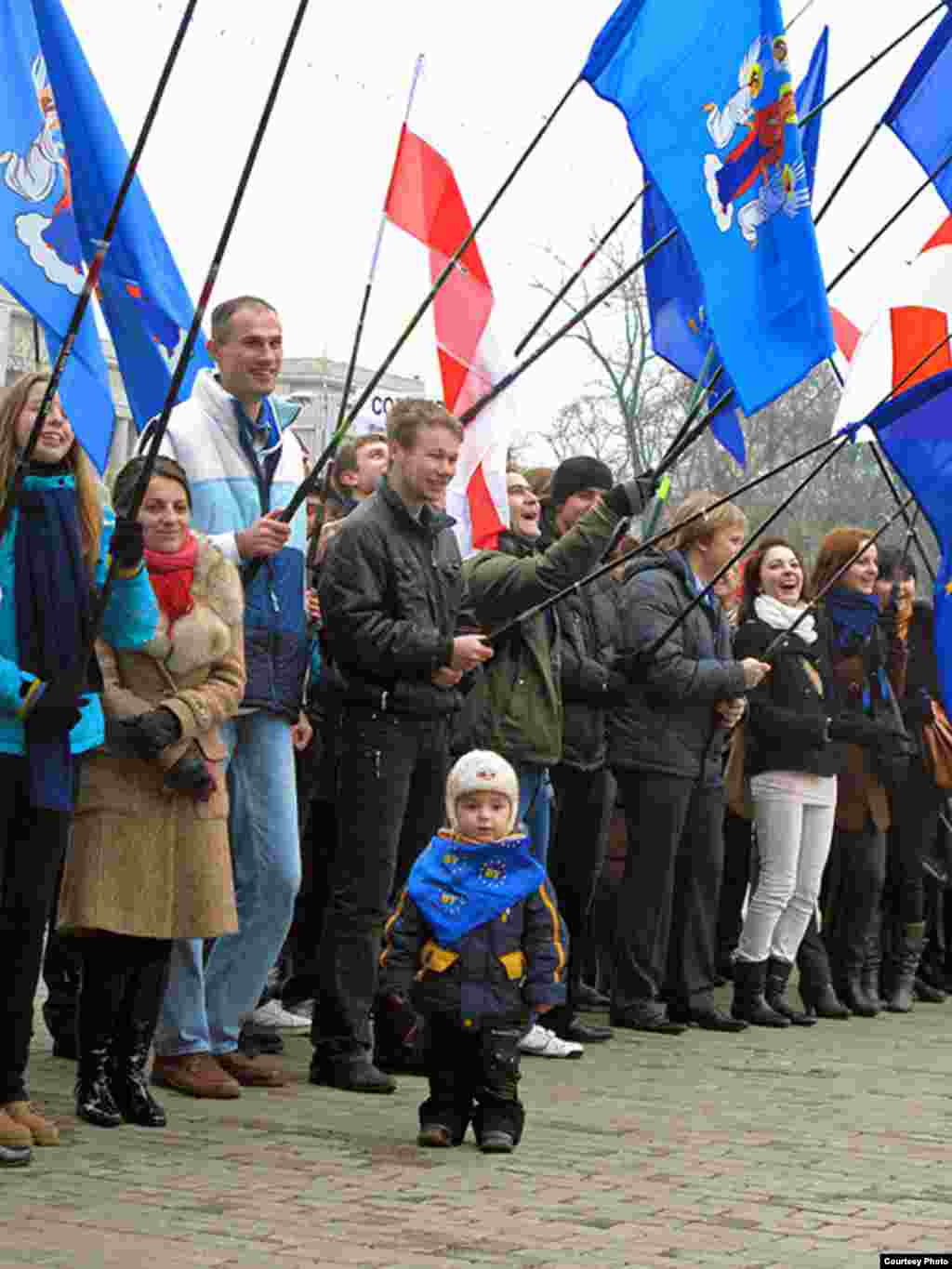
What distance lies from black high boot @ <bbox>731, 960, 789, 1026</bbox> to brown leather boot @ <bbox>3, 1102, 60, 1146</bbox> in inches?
174

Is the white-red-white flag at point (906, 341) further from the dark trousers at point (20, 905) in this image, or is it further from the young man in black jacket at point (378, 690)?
the dark trousers at point (20, 905)

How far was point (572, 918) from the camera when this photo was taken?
9.64m

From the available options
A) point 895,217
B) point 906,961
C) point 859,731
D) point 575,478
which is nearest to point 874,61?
point 895,217

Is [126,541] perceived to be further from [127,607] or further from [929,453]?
[929,453]

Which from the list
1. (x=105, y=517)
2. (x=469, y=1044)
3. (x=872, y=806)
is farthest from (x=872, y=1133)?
(x=872, y=806)

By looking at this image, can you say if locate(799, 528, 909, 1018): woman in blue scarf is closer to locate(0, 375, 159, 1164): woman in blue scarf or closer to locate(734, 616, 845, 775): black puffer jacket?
locate(734, 616, 845, 775): black puffer jacket

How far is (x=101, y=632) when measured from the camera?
23.4 feet

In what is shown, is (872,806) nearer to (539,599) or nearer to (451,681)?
(539,599)

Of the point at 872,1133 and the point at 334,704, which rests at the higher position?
the point at 334,704

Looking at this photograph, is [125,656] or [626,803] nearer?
[125,656]

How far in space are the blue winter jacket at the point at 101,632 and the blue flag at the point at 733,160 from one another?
187 cm

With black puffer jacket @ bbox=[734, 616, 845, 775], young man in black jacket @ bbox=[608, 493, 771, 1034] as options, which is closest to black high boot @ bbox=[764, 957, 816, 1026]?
young man in black jacket @ bbox=[608, 493, 771, 1034]

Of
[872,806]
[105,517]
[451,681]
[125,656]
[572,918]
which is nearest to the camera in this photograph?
[105,517]

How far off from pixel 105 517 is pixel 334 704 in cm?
159
